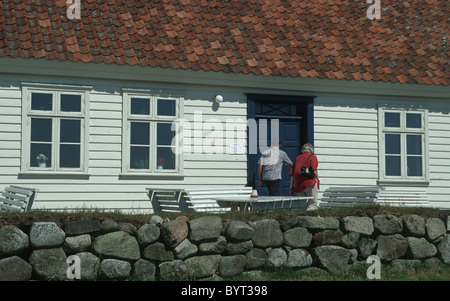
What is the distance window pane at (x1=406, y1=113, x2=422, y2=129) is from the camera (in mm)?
16731

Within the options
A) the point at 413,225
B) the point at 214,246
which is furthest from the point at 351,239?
the point at 214,246

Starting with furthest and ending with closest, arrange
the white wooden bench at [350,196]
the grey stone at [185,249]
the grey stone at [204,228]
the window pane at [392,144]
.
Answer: the window pane at [392,144]
the white wooden bench at [350,196]
the grey stone at [204,228]
the grey stone at [185,249]

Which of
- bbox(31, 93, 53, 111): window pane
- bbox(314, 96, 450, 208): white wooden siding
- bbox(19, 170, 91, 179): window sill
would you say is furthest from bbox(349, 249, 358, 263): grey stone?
bbox(31, 93, 53, 111): window pane

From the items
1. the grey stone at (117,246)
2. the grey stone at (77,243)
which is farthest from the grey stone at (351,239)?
the grey stone at (77,243)

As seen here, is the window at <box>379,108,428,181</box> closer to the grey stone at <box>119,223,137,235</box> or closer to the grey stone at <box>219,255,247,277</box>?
the grey stone at <box>219,255,247,277</box>

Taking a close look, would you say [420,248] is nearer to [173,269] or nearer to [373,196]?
[373,196]

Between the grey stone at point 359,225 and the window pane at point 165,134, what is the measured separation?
17.7 feet

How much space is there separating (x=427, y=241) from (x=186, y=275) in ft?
12.9

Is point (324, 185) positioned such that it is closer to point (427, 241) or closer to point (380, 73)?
point (380, 73)

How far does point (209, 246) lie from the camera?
948cm

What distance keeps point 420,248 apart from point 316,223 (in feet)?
5.89

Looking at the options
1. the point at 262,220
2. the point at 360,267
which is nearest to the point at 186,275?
the point at 262,220

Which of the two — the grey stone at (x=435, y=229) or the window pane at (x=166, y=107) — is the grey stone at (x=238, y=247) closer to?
the grey stone at (x=435, y=229)

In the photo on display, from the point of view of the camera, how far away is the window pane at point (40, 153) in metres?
13.9
